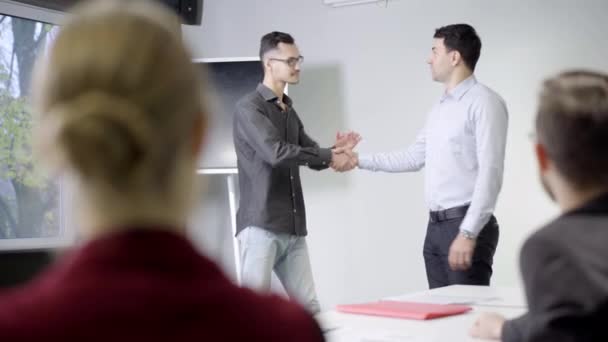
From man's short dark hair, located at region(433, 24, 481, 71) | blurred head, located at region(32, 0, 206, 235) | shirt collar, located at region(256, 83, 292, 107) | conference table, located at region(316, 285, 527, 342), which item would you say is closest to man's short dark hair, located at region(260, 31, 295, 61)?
shirt collar, located at region(256, 83, 292, 107)

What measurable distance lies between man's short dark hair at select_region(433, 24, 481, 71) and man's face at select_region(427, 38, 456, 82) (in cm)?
3

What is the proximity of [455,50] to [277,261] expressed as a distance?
1.31 metres

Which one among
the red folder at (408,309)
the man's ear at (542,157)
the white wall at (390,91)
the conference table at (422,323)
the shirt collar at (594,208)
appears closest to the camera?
the shirt collar at (594,208)

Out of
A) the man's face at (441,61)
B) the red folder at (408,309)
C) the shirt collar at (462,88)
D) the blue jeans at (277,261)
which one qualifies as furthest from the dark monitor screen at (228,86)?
the red folder at (408,309)

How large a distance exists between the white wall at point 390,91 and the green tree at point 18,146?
131 cm

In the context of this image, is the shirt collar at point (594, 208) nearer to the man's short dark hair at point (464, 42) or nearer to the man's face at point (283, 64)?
the man's short dark hair at point (464, 42)

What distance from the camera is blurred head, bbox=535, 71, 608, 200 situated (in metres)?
1.27

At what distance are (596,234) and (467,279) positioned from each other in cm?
192

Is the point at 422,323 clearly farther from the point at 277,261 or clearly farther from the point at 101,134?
the point at 277,261

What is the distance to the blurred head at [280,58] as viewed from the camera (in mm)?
3754

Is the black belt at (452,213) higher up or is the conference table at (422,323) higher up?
the black belt at (452,213)

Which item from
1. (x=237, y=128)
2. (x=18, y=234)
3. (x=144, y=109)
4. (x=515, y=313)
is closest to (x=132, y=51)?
(x=144, y=109)

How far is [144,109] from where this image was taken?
658 mm

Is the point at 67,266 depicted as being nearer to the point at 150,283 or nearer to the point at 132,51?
the point at 150,283
